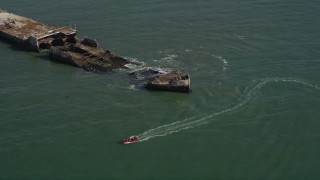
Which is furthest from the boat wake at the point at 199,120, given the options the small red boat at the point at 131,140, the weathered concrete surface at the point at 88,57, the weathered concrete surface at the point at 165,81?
the weathered concrete surface at the point at 88,57

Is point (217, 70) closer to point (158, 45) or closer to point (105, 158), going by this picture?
point (158, 45)

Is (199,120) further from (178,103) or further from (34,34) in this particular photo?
(34,34)

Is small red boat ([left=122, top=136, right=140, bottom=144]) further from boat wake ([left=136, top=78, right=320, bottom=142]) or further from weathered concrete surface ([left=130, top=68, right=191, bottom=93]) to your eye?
weathered concrete surface ([left=130, top=68, right=191, bottom=93])

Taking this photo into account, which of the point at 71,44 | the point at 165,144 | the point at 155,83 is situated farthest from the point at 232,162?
the point at 71,44

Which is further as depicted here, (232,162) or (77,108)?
(77,108)

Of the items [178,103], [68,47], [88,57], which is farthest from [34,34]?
[178,103]

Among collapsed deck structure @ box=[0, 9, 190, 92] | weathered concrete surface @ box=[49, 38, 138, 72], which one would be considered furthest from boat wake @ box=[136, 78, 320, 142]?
weathered concrete surface @ box=[49, 38, 138, 72]

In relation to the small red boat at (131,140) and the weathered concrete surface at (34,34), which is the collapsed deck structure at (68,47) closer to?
the weathered concrete surface at (34,34)
